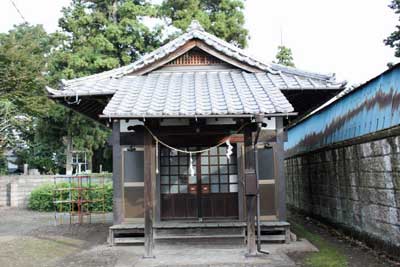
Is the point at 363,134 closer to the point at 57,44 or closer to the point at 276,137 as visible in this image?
the point at 276,137

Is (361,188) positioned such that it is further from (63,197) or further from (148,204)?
(63,197)

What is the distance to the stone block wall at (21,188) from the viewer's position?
2194 centimetres

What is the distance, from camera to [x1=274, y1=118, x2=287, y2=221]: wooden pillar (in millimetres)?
10195

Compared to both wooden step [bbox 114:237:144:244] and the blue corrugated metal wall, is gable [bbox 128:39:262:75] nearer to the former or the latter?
the blue corrugated metal wall

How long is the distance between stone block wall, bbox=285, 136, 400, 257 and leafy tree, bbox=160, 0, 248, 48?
14.1 metres

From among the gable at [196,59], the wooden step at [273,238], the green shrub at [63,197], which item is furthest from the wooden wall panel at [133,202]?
the green shrub at [63,197]

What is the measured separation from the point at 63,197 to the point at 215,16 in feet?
48.6

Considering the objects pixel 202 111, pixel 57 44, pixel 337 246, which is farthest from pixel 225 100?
pixel 57 44

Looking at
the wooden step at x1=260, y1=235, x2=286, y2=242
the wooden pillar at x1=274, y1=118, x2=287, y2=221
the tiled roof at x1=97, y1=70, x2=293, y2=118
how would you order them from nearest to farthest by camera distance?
the tiled roof at x1=97, y1=70, x2=293, y2=118
the wooden step at x1=260, y1=235, x2=286, y2=242
the wooden pillar at x1=274, y1=118, x2=287, y2=221

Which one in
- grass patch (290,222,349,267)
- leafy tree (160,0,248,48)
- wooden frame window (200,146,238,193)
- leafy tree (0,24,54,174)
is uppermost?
leafy tree (160,0,248,48)

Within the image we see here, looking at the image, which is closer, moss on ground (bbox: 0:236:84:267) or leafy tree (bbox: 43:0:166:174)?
moss on ground (bbox: 0:236:84:267)

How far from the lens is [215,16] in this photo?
26359mm

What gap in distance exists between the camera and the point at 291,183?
1773cm

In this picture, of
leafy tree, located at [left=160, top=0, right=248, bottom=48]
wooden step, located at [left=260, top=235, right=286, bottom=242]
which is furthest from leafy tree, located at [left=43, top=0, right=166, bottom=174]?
wooden step, located at [left=260, top=235, right=286, bottom=242]
